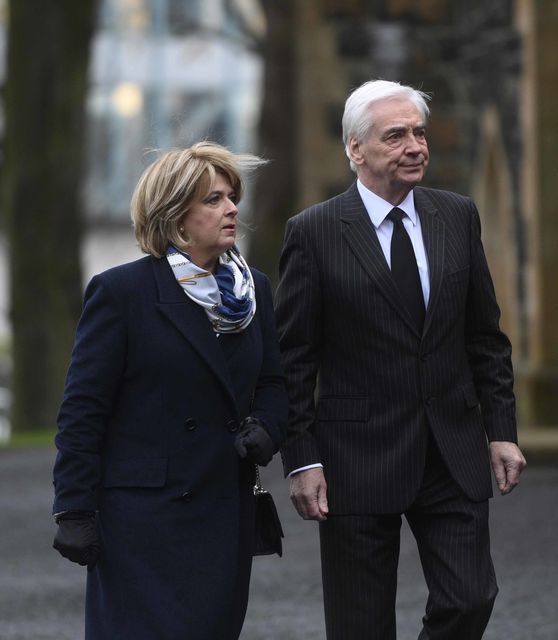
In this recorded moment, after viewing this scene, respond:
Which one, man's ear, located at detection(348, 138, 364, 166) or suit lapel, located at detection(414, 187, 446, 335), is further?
man's ear, located at detection(348, 138, 364, 166)

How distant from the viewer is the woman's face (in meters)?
5.35

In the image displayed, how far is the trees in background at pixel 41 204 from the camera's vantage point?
21.1 meters

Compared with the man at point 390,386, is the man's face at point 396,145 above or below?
above

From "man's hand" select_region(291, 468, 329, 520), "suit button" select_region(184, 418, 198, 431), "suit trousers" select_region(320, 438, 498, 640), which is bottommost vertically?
"suit trousers" select_region(320, 438, 498, 640)

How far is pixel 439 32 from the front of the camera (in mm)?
17625

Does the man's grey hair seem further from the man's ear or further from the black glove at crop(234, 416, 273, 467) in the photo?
the black glove at crop(234, 416, 273, 467)

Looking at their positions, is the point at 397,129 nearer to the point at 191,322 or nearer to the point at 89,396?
the point at 191,322

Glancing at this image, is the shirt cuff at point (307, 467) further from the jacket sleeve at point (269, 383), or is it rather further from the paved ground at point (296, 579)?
the paved ground at point (296, 579)

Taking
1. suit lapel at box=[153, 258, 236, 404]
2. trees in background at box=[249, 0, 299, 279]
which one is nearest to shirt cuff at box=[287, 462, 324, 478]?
suit lapel at box=[153, 258, 236, 404]

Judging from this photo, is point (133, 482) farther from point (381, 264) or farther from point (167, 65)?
point (167, 65)

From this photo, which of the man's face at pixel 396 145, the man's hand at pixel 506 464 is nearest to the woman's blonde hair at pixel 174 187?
the man's face at pixel 396 145

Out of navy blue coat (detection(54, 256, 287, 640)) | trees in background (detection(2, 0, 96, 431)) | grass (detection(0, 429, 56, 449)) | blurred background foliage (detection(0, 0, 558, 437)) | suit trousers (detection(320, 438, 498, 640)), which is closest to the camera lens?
navy blue coat (detection(54, 256, 287, 640))

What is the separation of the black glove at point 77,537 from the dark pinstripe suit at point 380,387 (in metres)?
0.68

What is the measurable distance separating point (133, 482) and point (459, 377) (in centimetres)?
100
